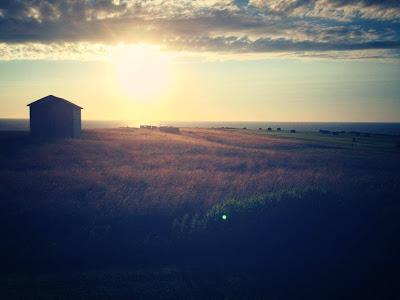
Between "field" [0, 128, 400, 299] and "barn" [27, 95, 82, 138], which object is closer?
"field" [0, 128, 400, 299]

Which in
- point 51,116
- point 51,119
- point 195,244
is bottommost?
point 195,244

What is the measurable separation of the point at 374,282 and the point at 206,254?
3.40m

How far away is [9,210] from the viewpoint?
9703 mm

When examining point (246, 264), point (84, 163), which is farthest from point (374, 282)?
point (84, 163)

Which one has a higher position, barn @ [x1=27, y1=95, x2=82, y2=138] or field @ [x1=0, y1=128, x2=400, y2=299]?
barn @ [x1=27, y1=95, x2=82, y2=138]

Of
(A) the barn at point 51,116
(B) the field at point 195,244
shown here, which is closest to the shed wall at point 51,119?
(A) the barn at point 51,116

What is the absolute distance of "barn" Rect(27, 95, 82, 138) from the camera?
37938 mm

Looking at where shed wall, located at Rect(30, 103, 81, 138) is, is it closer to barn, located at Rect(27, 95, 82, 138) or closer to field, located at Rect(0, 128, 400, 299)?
barn, located at Rect(27, 95, 82, 138)

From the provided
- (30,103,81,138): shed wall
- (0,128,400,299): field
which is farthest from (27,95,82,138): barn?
(0,128,400,299): field

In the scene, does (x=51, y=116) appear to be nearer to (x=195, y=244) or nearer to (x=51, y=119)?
(x=51, y=119)

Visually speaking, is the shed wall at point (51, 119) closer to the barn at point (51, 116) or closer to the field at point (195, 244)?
the barn at point (51, 116)

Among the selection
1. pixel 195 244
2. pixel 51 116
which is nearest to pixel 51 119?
pixel 51 116

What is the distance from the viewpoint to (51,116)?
38156 mm

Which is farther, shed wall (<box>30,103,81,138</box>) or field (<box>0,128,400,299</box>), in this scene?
shed wall (<box>30,103,81,138</box>)
